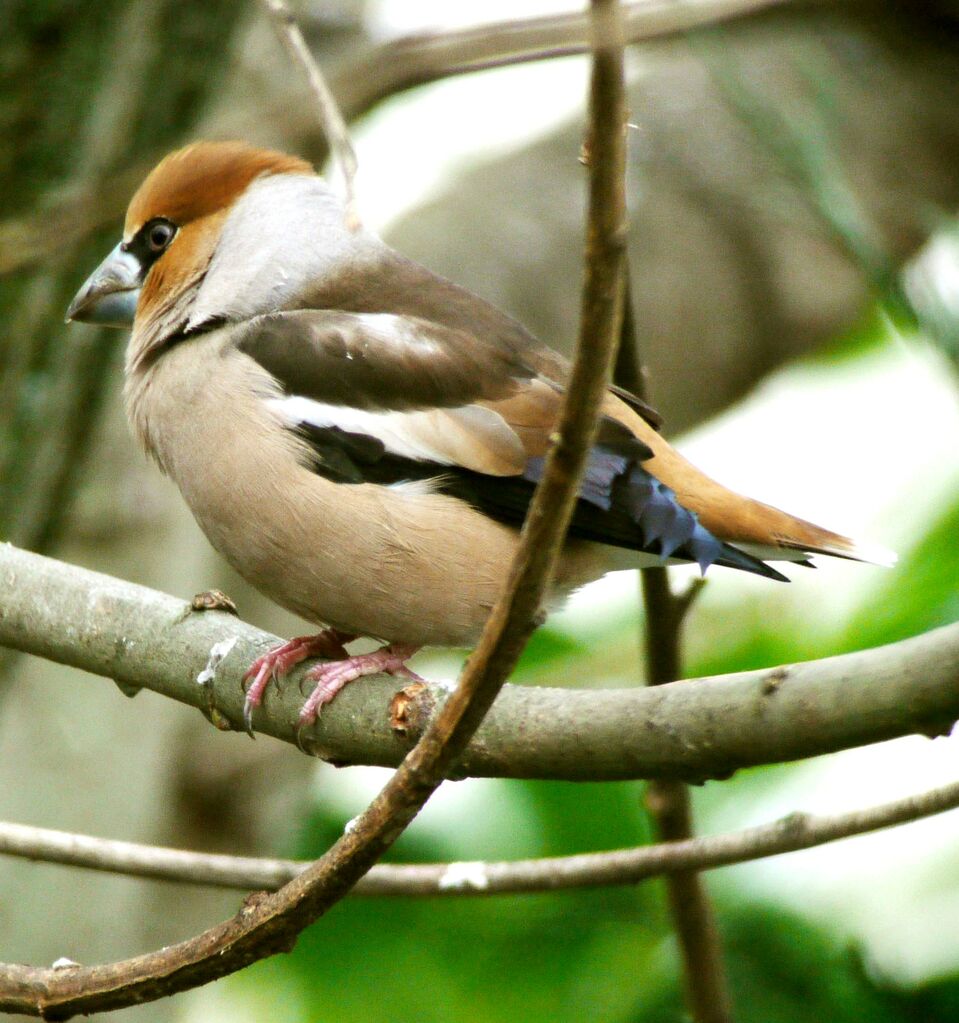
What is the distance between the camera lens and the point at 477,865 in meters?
2.84

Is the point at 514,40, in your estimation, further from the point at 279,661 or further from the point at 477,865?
the point at 477,865

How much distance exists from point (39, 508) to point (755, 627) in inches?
93.7

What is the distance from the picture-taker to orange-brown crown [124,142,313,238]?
3592 mm

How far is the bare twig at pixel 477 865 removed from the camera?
246 cm

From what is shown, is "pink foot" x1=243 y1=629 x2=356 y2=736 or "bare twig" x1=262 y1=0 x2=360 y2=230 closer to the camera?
"bare twig" x1=262 y1=0 x2=360 y2=230

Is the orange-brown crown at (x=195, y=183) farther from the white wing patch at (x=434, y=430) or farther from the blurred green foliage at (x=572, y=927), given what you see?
the blurred green foliage at (x=572, y=927)

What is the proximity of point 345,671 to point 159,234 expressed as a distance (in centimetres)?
152

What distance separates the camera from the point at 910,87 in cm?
613

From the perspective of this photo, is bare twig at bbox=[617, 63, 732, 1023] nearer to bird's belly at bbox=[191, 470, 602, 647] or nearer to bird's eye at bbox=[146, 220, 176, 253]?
bird's belly at bbox=[191, 470, 602, 647]

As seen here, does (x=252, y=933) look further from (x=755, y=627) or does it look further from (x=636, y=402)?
(x=755, y=627)

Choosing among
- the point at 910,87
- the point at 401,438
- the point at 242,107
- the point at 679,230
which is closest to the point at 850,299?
the point at 679,230

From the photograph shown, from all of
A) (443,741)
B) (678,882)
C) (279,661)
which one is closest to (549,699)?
(443,741)

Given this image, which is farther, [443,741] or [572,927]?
[572,927]

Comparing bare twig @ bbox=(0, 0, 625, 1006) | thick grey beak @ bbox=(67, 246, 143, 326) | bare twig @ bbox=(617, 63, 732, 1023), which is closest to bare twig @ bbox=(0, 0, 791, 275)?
bare twig @ bbox=(0, 0, 625, 1006)
